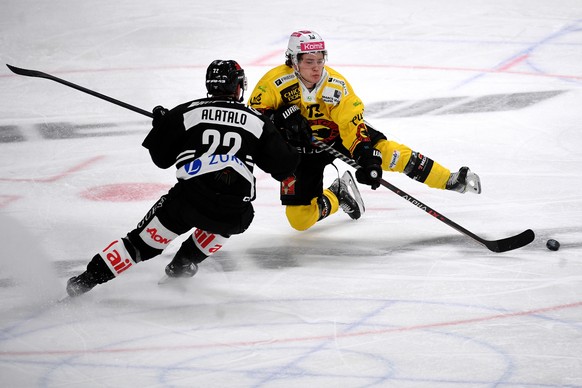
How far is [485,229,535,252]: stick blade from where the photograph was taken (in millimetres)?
4160

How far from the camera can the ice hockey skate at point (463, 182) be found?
4566mm

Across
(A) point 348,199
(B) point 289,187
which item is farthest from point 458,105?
(B) point 289,187

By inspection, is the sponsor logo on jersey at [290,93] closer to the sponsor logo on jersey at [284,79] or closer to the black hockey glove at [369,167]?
the sponsor logo on jersey at [284,79]

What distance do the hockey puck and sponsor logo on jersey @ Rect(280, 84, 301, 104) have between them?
1.37 metres

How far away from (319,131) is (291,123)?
11.6 inches

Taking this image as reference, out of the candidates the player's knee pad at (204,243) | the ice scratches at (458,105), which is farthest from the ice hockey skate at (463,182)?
the ice scratches at (458,105)

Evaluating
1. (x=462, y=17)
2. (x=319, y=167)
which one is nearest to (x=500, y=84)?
(x=462, y=17)

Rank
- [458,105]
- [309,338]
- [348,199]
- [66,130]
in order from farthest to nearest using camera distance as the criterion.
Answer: [458,105]
[66,130]
[348,199]
[309,338]

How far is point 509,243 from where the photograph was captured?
4.16 meters

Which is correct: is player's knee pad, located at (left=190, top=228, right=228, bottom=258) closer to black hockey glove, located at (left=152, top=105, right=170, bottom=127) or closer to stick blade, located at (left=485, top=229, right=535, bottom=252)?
black hockey glove, located at (left=152, top=105, right=170, bottom=127)

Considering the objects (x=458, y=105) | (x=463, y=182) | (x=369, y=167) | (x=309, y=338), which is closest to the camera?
(x=309, y=338)

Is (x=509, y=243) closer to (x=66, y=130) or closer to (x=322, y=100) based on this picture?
(x=322, y=100)

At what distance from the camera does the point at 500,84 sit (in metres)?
6.49

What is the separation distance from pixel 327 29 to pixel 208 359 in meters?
4.96
